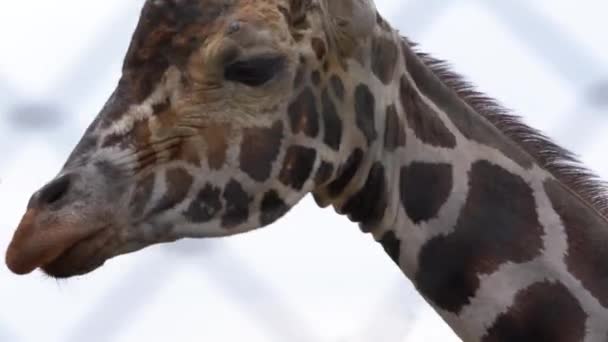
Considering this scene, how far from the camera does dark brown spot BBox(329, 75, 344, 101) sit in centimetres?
376

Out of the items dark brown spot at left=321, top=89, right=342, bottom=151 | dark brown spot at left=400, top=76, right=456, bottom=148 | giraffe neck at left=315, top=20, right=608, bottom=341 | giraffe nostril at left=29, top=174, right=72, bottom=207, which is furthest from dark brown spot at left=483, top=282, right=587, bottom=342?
giraffe nostril at left=29, top=174, right=72, bottom=207

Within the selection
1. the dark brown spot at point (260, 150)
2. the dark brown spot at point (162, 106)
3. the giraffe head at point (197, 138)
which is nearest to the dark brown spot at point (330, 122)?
the giraffe head at point (197, 138)

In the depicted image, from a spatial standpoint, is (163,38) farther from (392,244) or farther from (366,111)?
(392,244)

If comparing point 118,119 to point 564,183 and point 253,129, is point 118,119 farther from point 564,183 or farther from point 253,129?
point 564,183

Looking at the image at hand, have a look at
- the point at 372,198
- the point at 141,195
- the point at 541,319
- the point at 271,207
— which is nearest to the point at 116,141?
the point at 141,195

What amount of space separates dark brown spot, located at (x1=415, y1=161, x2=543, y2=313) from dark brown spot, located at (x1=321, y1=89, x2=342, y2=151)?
0.29m

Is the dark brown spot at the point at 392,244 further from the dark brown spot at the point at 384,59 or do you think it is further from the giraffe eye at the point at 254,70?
the giraffe eye at the point at 254,70

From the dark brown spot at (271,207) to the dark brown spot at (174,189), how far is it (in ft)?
0.60

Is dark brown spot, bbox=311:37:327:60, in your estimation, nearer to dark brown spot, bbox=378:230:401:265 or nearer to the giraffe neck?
the giraffe neck

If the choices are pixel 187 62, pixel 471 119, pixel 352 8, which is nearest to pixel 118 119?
pixel 187 62

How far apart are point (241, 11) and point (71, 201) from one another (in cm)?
52

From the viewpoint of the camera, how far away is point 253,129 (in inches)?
143

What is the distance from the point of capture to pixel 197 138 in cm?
358

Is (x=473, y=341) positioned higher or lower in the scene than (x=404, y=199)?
lower
